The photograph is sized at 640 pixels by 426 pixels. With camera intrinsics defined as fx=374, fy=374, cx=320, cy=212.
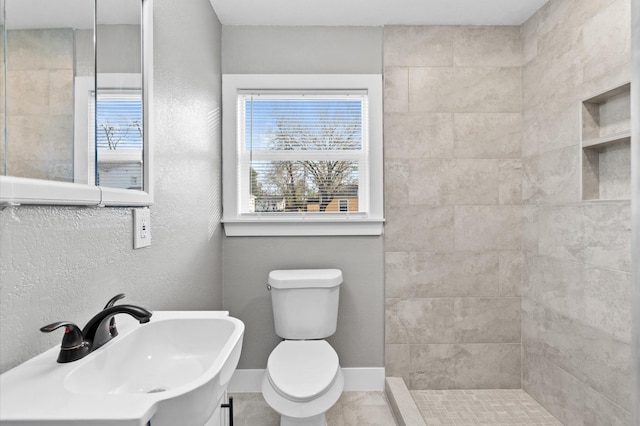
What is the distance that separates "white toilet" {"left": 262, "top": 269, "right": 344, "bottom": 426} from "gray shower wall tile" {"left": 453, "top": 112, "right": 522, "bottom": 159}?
1135 millimetres

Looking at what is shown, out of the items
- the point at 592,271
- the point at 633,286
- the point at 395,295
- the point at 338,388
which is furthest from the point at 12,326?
the point at 592,271

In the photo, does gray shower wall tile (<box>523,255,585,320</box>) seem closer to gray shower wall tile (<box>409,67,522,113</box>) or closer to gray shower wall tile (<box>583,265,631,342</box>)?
gray shower wall tile (<box>583,265,631,342</box>)

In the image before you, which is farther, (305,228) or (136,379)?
(305,228)

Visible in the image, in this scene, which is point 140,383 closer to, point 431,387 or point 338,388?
point 338,388

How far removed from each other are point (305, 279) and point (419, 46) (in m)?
1.62

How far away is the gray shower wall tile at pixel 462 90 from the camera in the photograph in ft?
7.76

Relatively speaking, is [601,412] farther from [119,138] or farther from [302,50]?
[302,50]

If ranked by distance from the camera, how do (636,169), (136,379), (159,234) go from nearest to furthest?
1. (636,169)
2. (136,379)
3. (159,234)

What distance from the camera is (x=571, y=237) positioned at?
6.31ft

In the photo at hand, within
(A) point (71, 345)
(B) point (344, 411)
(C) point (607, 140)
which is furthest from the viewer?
(B) point (344, 411)

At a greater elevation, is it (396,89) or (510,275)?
(396,89)

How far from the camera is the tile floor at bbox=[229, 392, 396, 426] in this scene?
6.72ft

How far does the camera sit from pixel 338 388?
179 cm

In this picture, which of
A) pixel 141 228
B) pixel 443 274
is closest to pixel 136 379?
pixel 141 228
